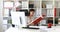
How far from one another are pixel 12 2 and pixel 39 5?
954 mm

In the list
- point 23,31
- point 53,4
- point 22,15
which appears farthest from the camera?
point 53,4

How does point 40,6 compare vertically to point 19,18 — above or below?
above

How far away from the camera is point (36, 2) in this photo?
4.54 meters

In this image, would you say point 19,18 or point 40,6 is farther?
point 40,6

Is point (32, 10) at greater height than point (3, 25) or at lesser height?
greater

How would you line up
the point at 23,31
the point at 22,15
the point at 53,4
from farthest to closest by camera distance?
the point at 53,4 → the point at 22,15 → the point at 23,31

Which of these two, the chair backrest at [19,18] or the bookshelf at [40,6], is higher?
the bookshelf at [40,6]

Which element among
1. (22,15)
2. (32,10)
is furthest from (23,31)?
(32,10)

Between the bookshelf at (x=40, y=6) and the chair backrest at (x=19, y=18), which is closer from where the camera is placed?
the chair backrest at (x=19, y=18)

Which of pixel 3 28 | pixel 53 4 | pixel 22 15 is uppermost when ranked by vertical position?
pixel 53 4

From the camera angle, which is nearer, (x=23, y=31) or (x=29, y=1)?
(x=23, y=31)

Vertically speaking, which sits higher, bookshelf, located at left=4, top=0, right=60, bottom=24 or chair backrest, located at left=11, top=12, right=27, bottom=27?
bookshelf, located at left=4, top=0, right=60, bottom=24

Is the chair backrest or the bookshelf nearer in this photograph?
the chair backrest

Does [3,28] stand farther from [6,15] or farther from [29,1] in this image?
[29,1]
